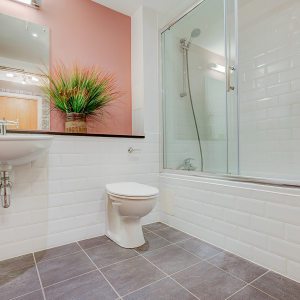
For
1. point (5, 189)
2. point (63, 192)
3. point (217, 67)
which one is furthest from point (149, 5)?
point (5, 189)

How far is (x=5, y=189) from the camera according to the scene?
1387 mm

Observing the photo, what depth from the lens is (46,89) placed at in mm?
1865

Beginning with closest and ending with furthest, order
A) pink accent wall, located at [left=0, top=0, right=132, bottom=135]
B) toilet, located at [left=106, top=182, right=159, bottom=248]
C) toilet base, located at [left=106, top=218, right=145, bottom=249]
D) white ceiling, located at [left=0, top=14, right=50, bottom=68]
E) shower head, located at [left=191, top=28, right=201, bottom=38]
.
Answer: toilet, located at [left=106, top=182, right=159, bottom=248] → toilet base, located at [left=106, top=218, right=145, bottom=249] → white ceiling, located at [left=0, top=14, right=50, bottom=68] → pink accent wall, located at [left=0, top=0, right=132, bottom=135] → shower head, located at [left=191, top=28, right=201, bottom=38]

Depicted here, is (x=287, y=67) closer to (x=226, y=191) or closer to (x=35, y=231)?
(x=226, y=191)

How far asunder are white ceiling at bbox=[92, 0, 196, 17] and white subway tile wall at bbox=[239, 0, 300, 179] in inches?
A: 24.4

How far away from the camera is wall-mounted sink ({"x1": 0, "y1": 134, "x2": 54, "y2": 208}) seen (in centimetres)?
Result: 113

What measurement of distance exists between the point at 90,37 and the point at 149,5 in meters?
0.70

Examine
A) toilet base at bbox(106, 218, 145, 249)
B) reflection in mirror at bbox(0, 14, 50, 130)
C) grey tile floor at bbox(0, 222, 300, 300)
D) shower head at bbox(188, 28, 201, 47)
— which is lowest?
grey tile floor at bbox(0, 222, 300, 300)

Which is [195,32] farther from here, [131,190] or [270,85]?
[131,190]

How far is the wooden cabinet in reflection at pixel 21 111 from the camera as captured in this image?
169cm

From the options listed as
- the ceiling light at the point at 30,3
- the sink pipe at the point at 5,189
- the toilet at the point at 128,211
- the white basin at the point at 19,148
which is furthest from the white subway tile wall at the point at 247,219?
the ceiling light at the point at 30,3

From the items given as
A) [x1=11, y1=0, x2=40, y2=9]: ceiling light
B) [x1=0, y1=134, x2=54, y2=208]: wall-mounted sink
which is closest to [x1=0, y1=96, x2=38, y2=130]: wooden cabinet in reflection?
[x1=0, y1=134, x2=54, y2=208]: wall-mounted sink

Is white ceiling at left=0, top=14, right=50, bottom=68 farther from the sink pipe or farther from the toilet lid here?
the toilet lid

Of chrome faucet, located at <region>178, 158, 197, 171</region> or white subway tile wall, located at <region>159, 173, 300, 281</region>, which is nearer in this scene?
white subway tile wall, located at <region>159, 173, 300, 281</region>
